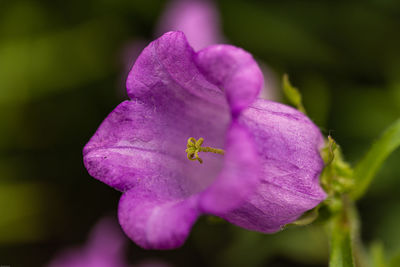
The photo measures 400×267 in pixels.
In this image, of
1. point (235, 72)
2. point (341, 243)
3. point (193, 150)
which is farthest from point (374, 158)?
point (235, 72)

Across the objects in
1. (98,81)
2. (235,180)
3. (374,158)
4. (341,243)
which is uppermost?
(235,180)

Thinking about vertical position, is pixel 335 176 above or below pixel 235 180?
below

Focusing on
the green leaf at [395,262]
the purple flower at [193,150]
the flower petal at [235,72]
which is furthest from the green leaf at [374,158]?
the flower petal at [235,72]

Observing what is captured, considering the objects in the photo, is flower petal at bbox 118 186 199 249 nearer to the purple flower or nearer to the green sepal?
the purple flower

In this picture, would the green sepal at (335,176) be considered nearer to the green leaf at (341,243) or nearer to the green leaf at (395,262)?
the green leaf at (341,243)

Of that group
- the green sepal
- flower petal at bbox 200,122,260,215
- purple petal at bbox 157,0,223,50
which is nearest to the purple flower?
flower petal at bbox 200,122,260,215

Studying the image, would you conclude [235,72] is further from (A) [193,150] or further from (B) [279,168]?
(A) [193,150]

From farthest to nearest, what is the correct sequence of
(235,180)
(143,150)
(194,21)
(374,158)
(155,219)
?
(194,21) → (374,158) → (143,150) → (155,219) → (235,180)
